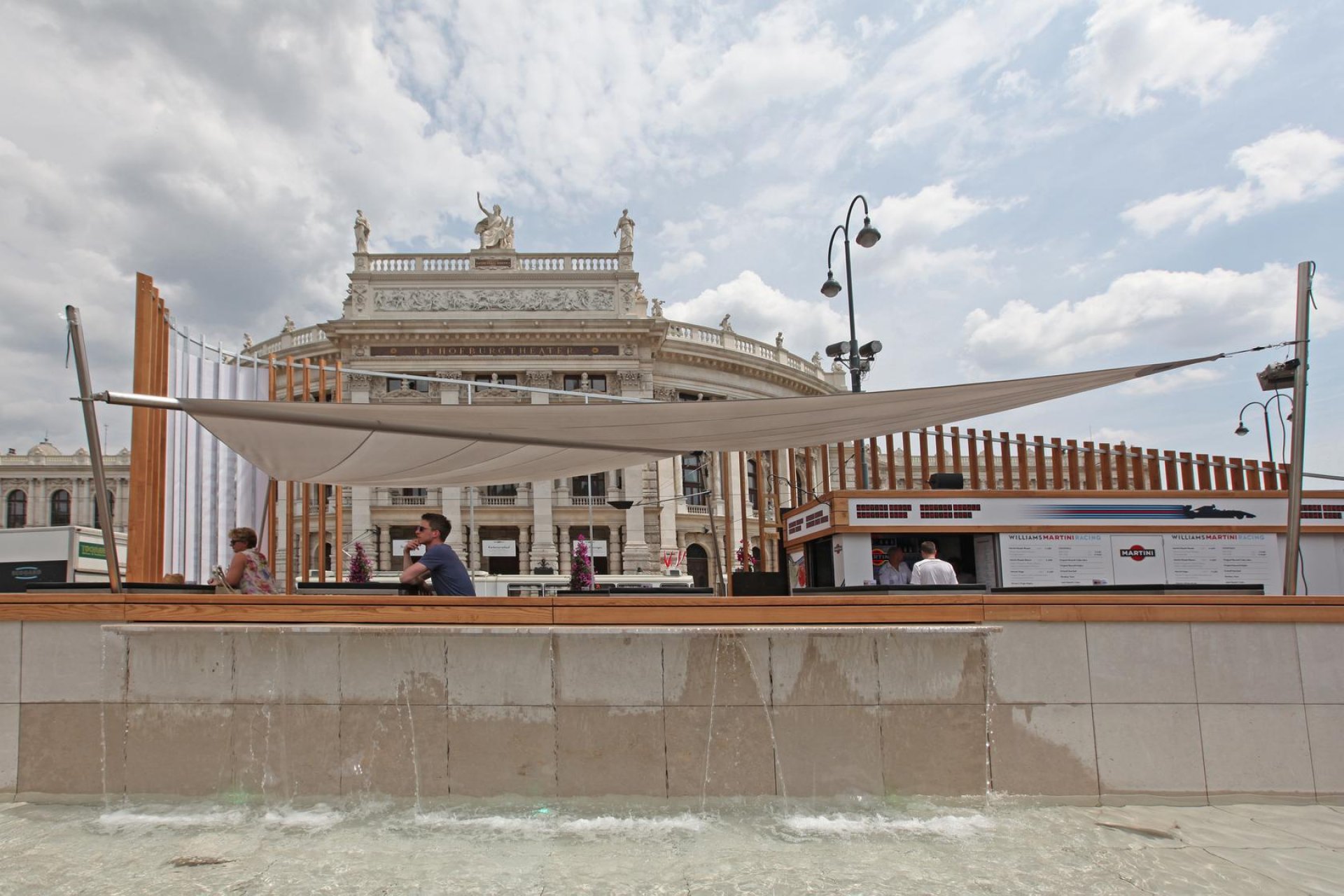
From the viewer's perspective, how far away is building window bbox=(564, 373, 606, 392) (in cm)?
4397

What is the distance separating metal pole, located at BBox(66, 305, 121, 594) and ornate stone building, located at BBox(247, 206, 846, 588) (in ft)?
117

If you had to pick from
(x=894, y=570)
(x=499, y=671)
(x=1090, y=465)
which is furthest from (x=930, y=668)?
(x=1090, y=465)

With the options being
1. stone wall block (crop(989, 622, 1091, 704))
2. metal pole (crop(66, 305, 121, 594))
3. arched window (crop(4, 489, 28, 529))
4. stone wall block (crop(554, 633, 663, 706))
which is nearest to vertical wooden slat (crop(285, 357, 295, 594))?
metal pole (crop(66, 305, 121, 594))

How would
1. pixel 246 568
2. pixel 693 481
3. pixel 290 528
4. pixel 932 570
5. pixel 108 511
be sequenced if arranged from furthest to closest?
pixel 693 481 → pixel 290 528 → pixel 932 570 → pixel 246 568 → pixel 108 511

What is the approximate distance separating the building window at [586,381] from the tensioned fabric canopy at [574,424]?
119 feet

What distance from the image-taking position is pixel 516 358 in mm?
43281

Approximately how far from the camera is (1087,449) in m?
10.1

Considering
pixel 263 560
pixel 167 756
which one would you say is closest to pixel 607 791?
pixel 167 756

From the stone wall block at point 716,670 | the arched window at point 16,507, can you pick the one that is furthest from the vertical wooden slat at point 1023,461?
the arched window at point 16,507

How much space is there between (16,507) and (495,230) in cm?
6138

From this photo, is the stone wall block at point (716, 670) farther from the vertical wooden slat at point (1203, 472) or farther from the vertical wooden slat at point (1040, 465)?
the vertical wooden slat at point (1203, 472)

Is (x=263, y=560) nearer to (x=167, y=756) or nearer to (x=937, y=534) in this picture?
(x=167, y=756)

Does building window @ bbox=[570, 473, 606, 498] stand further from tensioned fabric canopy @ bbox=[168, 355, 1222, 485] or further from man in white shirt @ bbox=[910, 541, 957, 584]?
tensioned fabric canopy @ bbox=[168, 355, 1222, 485]

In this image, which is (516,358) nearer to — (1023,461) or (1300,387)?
(1023,461)
